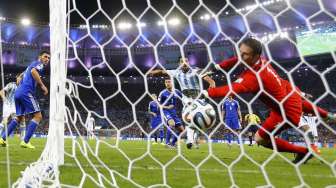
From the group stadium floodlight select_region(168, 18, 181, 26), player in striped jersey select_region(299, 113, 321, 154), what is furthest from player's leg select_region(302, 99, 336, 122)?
stadium floodlight select_region(168, 18, 181, 26)

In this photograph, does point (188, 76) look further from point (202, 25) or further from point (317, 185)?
point (202, 25)

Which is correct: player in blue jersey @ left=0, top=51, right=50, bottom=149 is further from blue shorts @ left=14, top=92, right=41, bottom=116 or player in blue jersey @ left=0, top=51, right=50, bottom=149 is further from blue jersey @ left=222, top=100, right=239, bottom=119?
blue jersey @ left=222, top=100, right=239, bottom=119

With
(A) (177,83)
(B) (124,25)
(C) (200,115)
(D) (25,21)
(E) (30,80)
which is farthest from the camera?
(B) (124,25)

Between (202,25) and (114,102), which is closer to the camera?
(202,25)

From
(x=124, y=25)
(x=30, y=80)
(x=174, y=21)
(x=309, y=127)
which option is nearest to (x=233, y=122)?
(x=309, y=127)

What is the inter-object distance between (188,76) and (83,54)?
30700 millimetres

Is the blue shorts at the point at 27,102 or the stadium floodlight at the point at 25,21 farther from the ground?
the stadium floodlight at the point at 25,21

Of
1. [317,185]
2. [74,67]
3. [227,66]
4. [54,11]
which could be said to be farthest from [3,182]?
[74,67]

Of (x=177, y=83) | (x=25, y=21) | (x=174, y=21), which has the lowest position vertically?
(x=177, y=83)

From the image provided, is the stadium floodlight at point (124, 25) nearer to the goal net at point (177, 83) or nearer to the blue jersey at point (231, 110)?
the goal net at point (177, 83)

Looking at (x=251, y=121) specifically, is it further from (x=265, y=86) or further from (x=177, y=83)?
(x=177, y=83)

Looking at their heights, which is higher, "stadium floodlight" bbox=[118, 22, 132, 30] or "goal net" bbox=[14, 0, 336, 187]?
"stadium floodlight" bbox=[118, 22, 132, 30]

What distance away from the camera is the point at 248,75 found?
3.44 metres

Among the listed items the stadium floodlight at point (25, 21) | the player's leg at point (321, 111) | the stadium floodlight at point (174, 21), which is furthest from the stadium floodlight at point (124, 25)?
the player's leg at point (321, 111)
